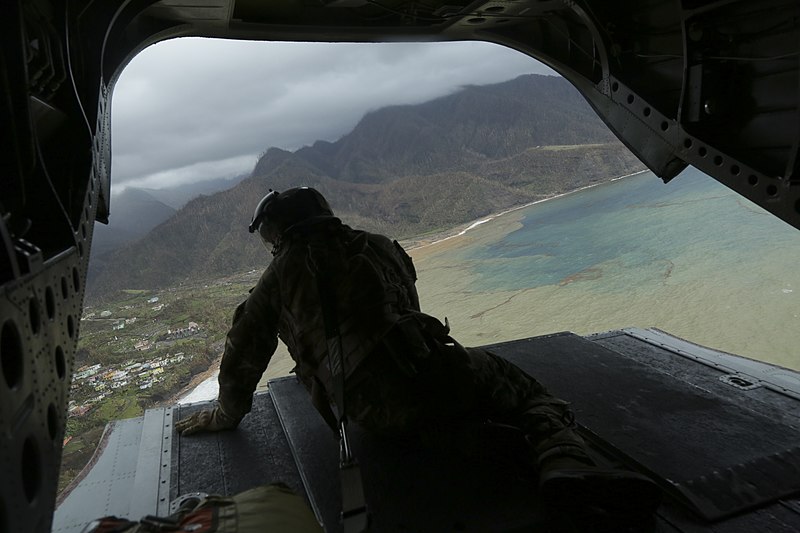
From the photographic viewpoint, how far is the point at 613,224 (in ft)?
76.4

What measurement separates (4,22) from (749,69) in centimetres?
389

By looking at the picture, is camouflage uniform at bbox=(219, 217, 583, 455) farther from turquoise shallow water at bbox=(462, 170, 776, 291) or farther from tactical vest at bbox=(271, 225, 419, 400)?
turquoise shallow water at bbox=(462, 170, 776, 291)

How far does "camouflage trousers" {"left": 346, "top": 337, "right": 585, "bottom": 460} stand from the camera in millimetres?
2795

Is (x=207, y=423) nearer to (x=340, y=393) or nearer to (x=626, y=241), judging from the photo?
(x=340, y=393)

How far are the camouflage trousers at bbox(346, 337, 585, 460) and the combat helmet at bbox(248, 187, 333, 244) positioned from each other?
0.97m

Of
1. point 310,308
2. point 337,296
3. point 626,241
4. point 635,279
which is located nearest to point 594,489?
point 337,296

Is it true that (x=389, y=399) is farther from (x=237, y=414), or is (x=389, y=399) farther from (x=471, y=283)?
(x=471, y=283)

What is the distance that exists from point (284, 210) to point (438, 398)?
1416 millimetres

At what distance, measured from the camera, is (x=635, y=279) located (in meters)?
14.7

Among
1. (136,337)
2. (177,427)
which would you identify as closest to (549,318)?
(177,427)

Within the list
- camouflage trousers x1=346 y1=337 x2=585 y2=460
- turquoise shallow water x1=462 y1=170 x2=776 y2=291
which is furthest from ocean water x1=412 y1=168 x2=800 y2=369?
camouflage trousers x1=346 y1=337 x2=585 y2=460

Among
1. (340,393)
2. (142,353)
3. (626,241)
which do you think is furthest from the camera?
(626,241)

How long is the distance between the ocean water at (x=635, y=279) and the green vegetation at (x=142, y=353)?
6.06 m

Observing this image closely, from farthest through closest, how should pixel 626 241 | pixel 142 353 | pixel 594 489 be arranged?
pixel 626 241 < pixel 142 353 < pixel 594 489
